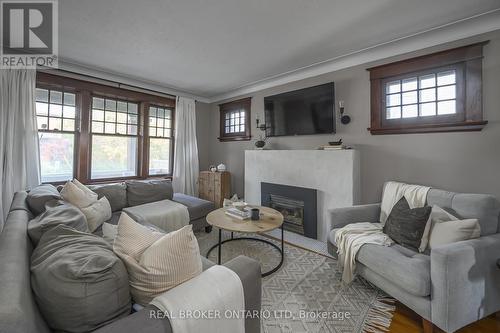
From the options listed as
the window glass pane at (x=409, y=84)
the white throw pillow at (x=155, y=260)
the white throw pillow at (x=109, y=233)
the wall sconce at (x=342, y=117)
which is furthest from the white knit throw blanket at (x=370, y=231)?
the white throw pillow at (x=109, y=233)

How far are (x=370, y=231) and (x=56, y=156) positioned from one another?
4335mm

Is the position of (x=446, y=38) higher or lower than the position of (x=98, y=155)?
higher

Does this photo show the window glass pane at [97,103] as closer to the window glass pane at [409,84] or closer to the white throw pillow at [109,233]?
the white throw pillow at [109,233]

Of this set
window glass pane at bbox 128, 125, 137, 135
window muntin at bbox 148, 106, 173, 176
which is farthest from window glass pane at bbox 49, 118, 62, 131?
window muntin at bbox 148, 106, 173, 176

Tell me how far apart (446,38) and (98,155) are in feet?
16.4

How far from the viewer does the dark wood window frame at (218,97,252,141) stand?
423 centimetres

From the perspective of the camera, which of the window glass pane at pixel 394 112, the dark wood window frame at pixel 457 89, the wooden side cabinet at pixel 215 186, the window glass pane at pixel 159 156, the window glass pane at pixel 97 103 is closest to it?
the dark wood window frame at pixel 457 89

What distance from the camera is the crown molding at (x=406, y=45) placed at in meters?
2.06

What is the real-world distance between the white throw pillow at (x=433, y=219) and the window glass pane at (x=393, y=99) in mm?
1343

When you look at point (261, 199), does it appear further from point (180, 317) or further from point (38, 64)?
point (38, 64)

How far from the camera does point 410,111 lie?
2.52 metres

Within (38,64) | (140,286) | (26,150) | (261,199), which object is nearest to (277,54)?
(261,199)

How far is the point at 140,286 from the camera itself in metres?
0.94

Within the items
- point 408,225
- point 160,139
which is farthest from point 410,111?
point 160,139
